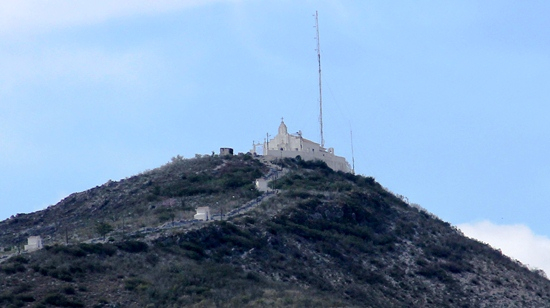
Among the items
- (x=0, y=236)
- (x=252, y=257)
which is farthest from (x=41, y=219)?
(x=252, y=257)

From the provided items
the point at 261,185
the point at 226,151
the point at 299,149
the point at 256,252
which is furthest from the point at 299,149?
the point at 256,252

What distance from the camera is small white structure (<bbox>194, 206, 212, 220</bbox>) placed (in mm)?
60031

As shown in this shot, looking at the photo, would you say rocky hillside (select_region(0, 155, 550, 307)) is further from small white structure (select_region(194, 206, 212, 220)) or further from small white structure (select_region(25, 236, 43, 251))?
small white structure (select_region(25, 236, 43, 251))

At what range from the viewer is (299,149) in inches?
3155

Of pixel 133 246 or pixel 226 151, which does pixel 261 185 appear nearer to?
pixel 226 151

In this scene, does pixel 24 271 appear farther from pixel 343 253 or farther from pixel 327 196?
pixel 327 196

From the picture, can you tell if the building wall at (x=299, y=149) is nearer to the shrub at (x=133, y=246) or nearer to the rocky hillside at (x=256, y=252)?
the rocky hillside at (x=256, y=252)

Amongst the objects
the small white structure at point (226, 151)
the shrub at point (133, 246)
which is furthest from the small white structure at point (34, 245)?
the small white structure at point (226, 151)

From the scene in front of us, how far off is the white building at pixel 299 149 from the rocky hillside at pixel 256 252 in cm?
191

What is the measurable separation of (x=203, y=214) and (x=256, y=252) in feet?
18.1

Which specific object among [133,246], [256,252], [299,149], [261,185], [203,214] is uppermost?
[299,149]

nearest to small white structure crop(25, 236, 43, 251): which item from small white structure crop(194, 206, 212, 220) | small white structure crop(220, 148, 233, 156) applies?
small white structure crop(194, 206, 212, 220)

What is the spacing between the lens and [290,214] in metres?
62.8

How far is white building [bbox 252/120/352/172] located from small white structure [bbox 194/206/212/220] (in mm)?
19171
